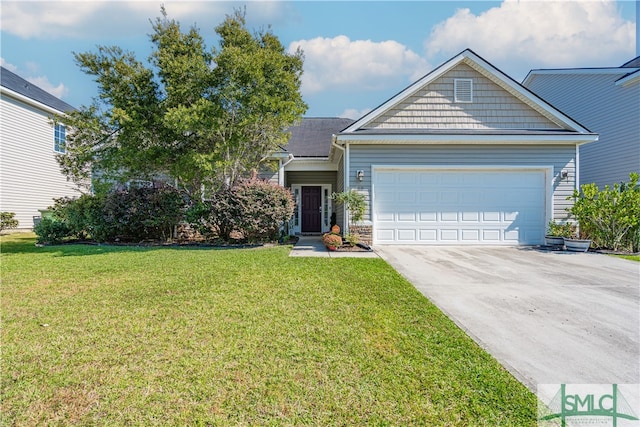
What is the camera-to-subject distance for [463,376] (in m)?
2.47

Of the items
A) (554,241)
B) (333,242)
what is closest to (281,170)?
(333,242)

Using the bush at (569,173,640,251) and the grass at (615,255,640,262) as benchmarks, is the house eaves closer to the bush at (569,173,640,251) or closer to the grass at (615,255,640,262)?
the bush at (569,173,640,251)

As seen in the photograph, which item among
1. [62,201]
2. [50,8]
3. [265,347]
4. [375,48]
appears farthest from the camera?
[375,48]

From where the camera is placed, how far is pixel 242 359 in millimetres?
2691

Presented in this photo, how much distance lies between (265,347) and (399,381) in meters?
1.23

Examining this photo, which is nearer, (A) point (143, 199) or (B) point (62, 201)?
(A) point (143, 199)

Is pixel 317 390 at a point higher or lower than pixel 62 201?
lower

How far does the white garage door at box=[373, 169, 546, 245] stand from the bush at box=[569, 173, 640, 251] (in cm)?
110

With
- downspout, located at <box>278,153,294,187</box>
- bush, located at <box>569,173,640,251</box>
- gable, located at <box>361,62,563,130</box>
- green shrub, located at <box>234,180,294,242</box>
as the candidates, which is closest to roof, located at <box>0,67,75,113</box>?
downspout, located at <box>278,153,294,187</box>

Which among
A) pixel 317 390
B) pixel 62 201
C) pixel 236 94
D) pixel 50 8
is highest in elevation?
pixel 50 8

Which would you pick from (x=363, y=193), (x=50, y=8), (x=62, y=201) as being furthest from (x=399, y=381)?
(x=62, y=201)

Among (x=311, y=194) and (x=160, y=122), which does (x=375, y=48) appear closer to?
(x=311, y=194)

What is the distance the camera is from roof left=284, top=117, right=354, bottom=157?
523 inches

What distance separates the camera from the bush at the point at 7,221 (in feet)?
41.9
